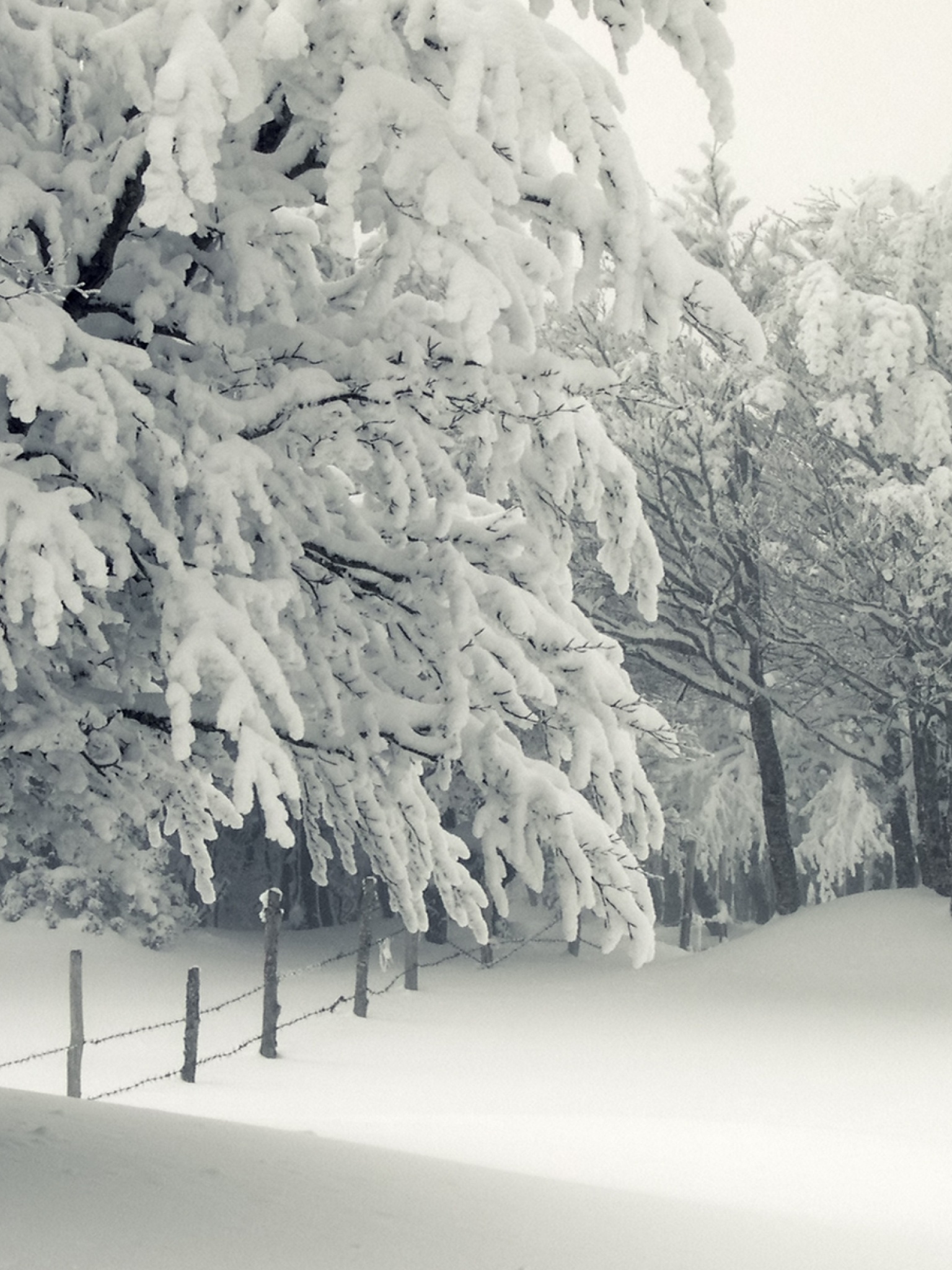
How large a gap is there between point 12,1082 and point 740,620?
463 inches

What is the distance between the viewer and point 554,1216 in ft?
21.8

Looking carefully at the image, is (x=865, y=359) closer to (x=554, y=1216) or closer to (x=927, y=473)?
(x=927, y=473)

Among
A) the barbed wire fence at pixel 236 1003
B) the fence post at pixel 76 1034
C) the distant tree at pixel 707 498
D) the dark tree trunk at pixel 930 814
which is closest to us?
the fence post at pixel 76 1034

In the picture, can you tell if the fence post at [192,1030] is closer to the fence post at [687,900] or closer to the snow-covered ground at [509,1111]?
the snow-covered ground at [509,1111]

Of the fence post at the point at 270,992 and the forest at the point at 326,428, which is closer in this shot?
the forest at the point at 326,428

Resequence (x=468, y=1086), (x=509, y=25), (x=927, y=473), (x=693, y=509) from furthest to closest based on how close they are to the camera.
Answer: (x=693, y=509) < (x=927, y=473) < (x=468, y=1086) < (x=509, y=25)

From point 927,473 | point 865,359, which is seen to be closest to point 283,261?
point 865,359

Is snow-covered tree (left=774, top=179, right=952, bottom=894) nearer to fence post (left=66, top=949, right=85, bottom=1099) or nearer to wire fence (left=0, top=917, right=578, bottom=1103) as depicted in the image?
wire fence (left=0, top=917, right=578, bottom=1103)

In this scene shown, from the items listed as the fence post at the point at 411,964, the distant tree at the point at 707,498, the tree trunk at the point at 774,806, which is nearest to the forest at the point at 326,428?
the fence post at the point at 411,964

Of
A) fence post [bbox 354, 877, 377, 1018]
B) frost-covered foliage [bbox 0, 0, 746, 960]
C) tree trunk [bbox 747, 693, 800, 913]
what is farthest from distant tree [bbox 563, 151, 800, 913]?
frost-covered foliage [bbox 0, 0, 746, 960]

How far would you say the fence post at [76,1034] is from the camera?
1173 centimetres

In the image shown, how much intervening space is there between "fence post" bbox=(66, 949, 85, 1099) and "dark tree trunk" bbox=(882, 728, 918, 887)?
13.3 meters

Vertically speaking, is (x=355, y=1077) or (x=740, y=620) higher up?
(x=740, y=620)

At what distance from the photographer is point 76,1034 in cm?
1187
